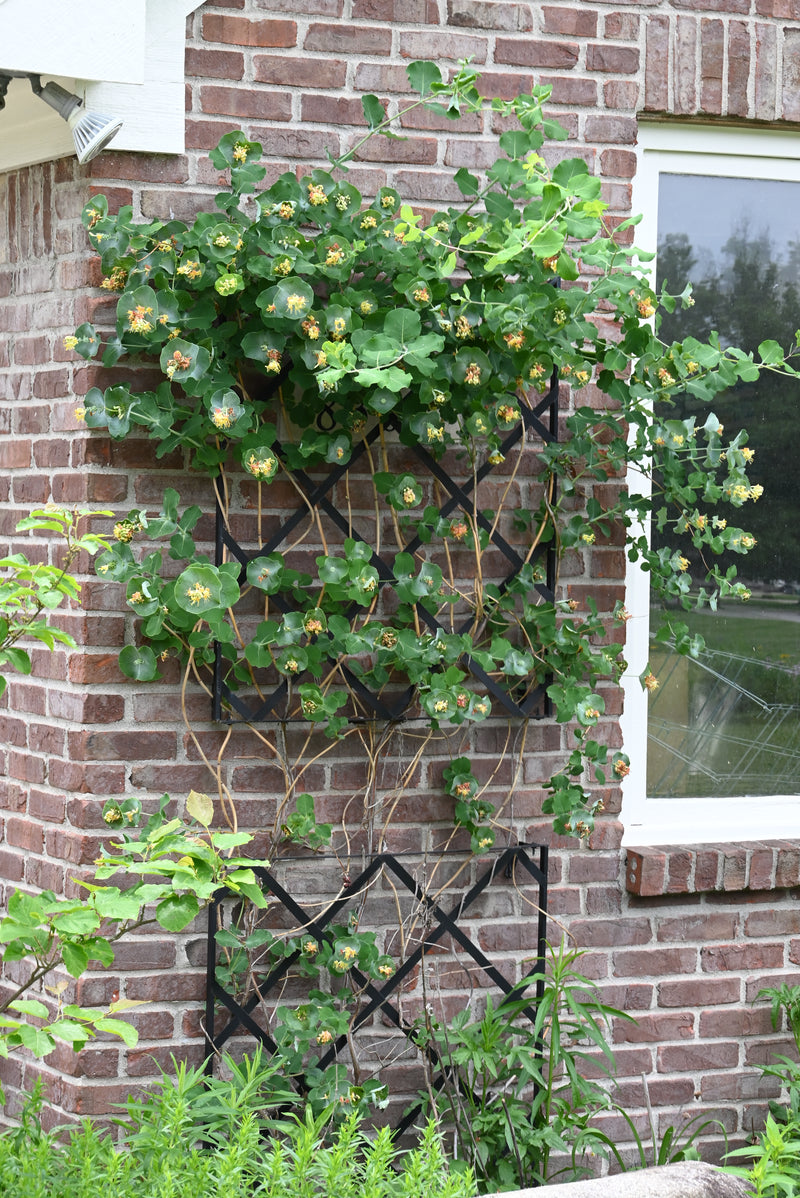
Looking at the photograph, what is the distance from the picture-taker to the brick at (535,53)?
282cm

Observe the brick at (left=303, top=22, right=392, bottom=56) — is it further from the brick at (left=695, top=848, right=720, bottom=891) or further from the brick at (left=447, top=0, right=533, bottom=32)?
the brick at (left=695, top=848, right=720, bottom=891)

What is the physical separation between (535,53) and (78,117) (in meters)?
1.09

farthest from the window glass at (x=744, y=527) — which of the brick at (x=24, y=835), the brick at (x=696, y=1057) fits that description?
the brick at (x=24, y=835)

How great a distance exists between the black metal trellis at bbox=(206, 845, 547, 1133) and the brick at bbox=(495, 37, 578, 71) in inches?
71.3

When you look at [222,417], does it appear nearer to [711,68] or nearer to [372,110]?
[372,110]

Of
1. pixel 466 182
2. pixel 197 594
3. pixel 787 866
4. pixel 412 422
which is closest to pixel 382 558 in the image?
pixel 412 422

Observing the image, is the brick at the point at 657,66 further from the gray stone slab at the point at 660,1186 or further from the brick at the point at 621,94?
the gray stone slab at the point at 660,1186

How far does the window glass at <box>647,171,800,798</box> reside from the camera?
3.06 meters

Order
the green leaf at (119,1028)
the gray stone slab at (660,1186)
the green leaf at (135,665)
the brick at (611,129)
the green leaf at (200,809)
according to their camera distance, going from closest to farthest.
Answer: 1. the green leaf at (119,1028)
2. the gray stone slab at (660,1186)
3. the green leaf at (200,809)
4. the green leaf at (135,665)
5. the brick at (611,129)

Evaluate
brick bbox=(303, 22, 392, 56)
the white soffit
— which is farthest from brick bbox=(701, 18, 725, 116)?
the white soffit

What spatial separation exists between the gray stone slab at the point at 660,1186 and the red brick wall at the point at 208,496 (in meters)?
0.92

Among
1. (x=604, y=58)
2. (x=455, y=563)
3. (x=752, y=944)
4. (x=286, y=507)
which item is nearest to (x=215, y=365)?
(x=286, y=507)

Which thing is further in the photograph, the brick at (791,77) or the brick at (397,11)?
the brick at (791,77)

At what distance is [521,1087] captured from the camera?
2736 millimetres
